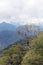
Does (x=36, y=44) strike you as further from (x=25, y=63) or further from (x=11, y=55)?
(x=11, y=55)

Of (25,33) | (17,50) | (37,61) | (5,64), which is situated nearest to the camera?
(37,61)

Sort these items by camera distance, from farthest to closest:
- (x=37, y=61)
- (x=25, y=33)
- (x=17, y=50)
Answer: (x=25, y=33) → (x=17, y=50) → (x=37, y=61)

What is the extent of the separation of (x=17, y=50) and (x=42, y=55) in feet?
33.2

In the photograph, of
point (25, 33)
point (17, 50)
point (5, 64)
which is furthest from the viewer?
point (25, 33)

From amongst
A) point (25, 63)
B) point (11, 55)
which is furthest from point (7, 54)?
point (25, 63)

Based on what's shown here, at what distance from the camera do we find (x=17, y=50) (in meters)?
33.8

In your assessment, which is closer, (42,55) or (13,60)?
(42,55)

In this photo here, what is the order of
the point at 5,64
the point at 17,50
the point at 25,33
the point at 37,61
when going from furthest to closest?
1. the point at 25,33
2. the point at 17,50
3. the point at 5,64
4. the point at 37,61

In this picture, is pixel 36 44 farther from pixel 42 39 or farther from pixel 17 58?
pixel 17 58

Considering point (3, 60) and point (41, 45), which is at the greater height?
point (41, 45)

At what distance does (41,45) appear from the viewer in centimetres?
2444

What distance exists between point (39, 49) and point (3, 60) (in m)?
9.47

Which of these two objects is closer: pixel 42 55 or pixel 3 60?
pixel 42 55

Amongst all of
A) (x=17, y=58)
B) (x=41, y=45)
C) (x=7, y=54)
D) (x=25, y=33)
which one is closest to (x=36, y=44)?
(x=41, y=45)
